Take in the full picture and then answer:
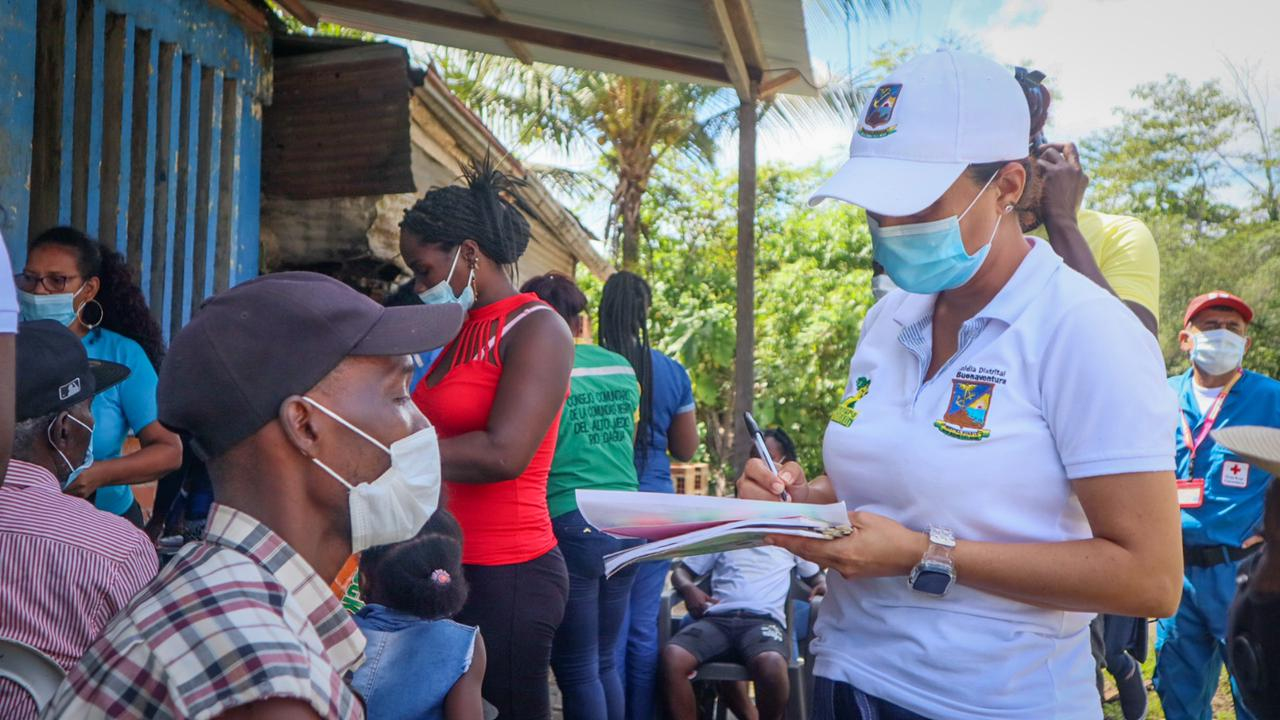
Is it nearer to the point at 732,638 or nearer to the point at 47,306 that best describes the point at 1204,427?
the point at 732,638

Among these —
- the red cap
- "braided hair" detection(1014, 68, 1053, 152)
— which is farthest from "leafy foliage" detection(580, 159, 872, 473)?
"braided hair" detection(1014, 68, 1053, 152)

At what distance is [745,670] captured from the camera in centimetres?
529

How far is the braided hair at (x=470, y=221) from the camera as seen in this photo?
137 inches

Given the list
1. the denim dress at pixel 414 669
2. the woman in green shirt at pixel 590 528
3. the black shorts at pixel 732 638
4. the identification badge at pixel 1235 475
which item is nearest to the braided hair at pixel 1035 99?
the woman in green shirt at pixel 590 528

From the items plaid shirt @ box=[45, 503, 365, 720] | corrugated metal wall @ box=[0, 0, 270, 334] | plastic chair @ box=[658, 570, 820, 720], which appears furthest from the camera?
plastic chair @ box=[658, 570, 820, 720]

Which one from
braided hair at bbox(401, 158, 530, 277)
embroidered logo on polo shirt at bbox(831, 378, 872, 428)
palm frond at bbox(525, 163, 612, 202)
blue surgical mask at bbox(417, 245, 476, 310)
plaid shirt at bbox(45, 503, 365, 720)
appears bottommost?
plaid shirt at bbox(45, 503, 365, 720)

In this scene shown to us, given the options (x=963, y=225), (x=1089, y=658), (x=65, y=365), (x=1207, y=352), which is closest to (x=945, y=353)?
(x=963, y=225)

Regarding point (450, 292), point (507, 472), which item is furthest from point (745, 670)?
point (450, 292)

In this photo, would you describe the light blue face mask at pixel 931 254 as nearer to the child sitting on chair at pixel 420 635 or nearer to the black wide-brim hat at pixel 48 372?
the child sitting on chair at pixel 420 635

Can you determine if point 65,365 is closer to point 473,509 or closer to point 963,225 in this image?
point 473,509

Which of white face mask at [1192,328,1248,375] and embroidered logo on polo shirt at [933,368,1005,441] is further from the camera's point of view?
white face mask at [1192,328,1248,375]

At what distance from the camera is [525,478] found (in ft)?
10.7

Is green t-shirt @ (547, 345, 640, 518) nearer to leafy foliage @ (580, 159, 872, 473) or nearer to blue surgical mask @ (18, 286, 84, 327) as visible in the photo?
blue surgical mask @ (18, 286, 84, 327)

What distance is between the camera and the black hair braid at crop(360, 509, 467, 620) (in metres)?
A: 3.04
